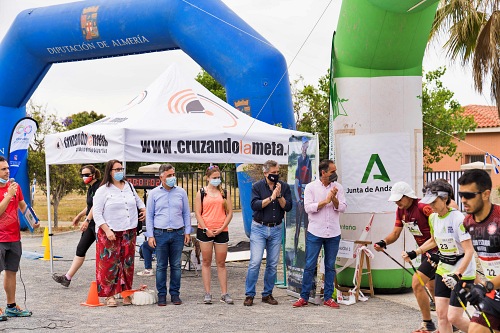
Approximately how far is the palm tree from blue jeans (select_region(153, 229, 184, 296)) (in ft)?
28.9

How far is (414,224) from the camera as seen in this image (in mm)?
7578

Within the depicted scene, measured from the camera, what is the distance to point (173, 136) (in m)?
10.1

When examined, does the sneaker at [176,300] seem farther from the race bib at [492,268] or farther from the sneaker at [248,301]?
the race bib at [492,268]

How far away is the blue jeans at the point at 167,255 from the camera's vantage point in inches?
365

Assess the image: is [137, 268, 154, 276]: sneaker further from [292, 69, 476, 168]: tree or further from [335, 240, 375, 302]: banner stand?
[292, 69, 476, 168]: tree

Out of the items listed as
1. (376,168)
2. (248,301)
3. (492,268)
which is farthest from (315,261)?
(492,268)

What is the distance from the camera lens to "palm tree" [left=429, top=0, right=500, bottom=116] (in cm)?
1530

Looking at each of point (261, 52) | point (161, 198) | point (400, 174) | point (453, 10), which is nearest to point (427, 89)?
point (453, 10)

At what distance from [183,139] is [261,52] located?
461cm

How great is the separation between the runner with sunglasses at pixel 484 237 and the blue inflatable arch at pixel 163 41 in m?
8.53

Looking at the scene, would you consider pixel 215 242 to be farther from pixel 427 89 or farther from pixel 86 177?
pixel 427 89

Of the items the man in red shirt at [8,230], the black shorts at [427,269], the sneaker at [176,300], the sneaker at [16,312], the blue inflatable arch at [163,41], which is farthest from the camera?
the blue inflatable arch at [163,41]

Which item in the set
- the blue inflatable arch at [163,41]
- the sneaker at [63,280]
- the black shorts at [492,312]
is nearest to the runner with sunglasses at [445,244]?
the black shorts at [492,312]

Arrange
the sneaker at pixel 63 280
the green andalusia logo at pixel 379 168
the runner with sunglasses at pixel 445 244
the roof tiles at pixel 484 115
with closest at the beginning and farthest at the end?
the runner with sunglasses at pixel 445 244
the green andalusia logo at pixel 379 168
the sneaker at pixel 63 280
the roof tiles at pixel 484 115
